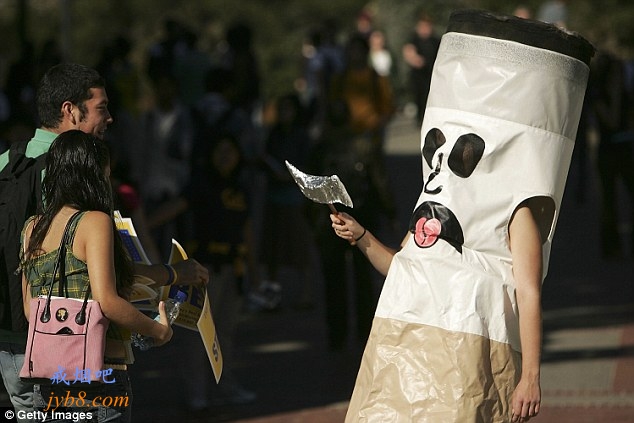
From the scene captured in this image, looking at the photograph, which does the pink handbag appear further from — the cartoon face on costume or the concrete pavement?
the concrete pavement

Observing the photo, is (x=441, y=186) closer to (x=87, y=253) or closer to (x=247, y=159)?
(x=87, y=253)

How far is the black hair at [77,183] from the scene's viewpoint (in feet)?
15.1

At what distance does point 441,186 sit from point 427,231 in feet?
0.51

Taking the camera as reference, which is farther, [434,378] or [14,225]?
[14,225]

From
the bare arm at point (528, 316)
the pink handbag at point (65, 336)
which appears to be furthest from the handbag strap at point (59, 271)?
the bare arm at point (528, 316)

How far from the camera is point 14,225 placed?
194 inches

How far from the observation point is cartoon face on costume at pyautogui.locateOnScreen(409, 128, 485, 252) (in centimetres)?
464

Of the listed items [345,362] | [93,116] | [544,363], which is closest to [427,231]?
[93,116]

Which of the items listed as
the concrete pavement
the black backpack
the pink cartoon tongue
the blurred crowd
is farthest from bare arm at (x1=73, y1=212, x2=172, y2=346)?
the concrete pavement

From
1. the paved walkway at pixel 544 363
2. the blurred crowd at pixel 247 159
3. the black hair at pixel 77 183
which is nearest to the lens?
the black hair at pixel 77 183

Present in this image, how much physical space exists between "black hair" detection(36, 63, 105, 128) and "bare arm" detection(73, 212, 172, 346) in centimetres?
61

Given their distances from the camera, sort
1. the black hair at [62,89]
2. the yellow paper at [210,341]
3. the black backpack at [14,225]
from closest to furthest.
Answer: the black backpack at [14,225]
the black hair at [62,89]
the yellow paper at [210,341]

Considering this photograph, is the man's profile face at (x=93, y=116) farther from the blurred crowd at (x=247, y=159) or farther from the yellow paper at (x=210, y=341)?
the blurred crowd at (x=247, y=159)

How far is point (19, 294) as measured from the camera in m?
4.89
